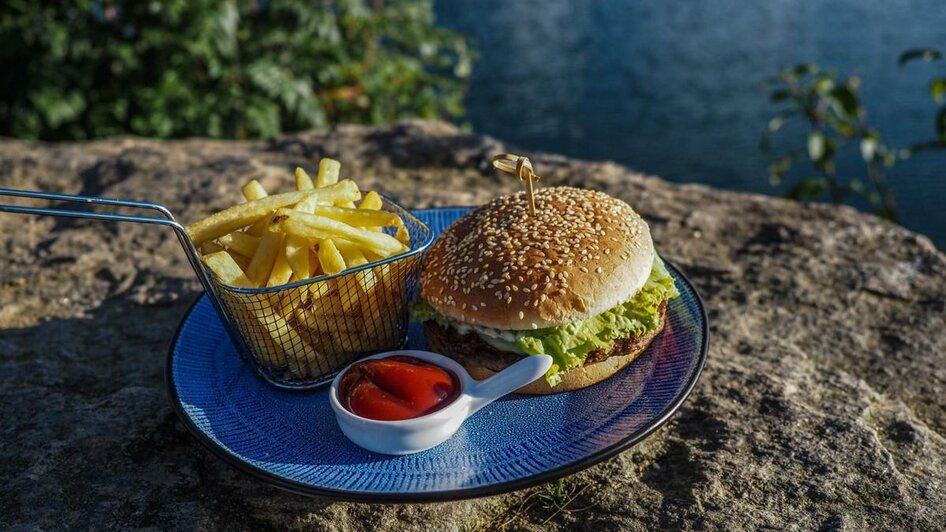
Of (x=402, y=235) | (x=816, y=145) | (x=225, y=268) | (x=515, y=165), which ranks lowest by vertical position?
(x=816, y=145)

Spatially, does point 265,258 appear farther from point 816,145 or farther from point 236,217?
point 816,145

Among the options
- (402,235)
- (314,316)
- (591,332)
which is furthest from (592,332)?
(314,316)

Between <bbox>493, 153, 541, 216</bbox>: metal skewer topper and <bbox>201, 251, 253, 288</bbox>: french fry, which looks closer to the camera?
<bbox>201, 251, 253, 288</bbox>: french fry

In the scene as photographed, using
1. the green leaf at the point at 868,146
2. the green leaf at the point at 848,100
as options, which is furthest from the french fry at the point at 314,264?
the green leaf at the point at 868,146

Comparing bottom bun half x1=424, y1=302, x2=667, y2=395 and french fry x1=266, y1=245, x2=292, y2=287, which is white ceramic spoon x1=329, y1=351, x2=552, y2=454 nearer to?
bottom bun half x1=424, y1=302, x2=667, y2=395

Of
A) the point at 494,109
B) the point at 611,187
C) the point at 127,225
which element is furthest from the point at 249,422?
the point at 494,109

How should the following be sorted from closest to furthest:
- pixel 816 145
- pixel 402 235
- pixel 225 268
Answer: pixel 225 268
pixel 402 235
pixel 816 145

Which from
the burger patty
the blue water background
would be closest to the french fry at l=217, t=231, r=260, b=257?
the burger patty

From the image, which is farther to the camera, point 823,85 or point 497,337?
point 823,85
